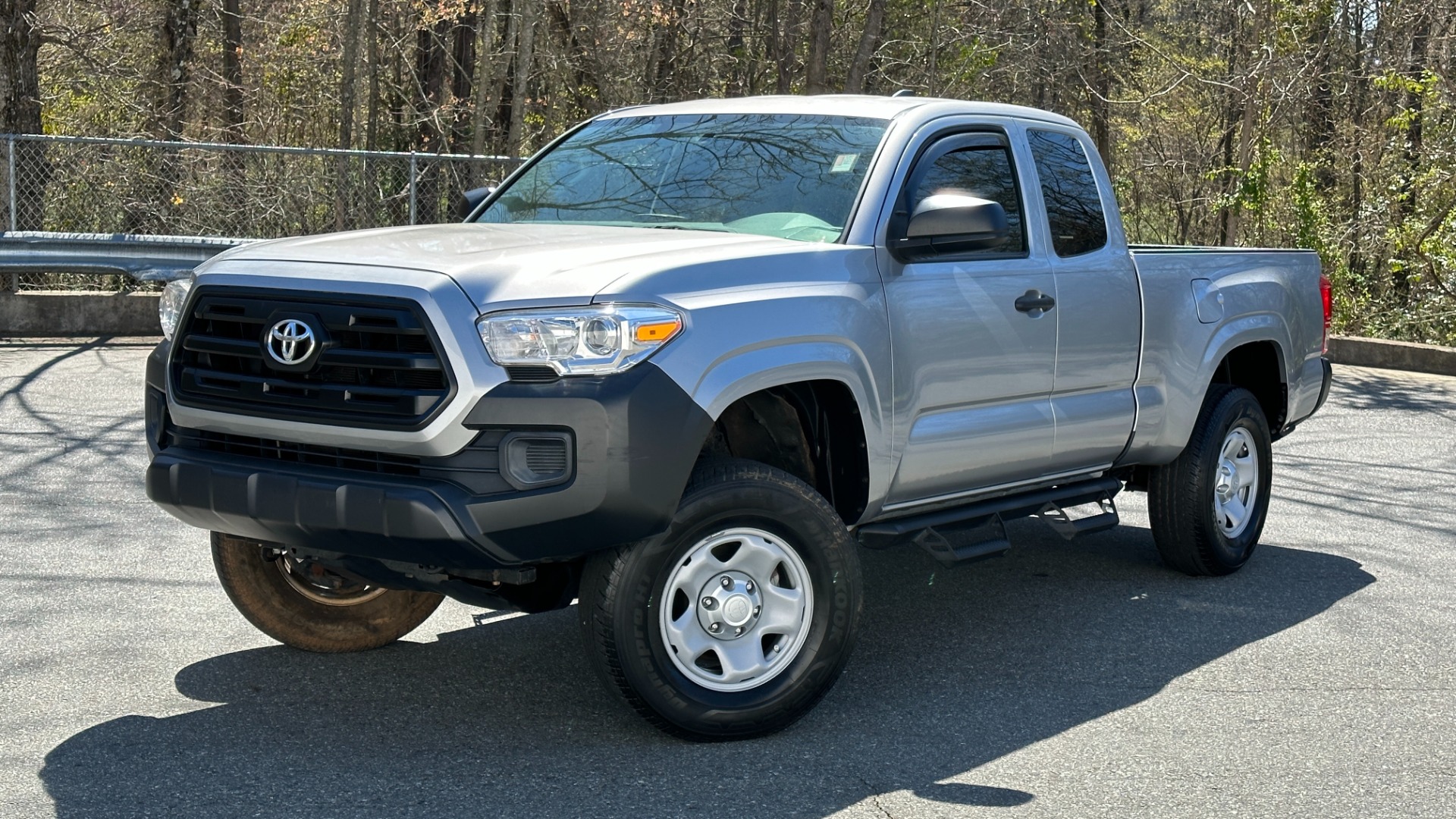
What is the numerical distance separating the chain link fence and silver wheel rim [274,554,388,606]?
917cm

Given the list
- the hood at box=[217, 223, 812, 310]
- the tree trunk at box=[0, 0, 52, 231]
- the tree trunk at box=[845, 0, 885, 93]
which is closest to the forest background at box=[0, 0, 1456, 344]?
the tree trunk at box=[845, 0, 885, 93]

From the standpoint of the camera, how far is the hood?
4324mm

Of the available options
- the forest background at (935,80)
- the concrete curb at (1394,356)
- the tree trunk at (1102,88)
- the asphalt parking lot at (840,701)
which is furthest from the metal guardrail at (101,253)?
the tree trunk at (1102,88)

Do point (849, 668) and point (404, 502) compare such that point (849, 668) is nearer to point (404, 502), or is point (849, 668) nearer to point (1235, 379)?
point (404, 502)

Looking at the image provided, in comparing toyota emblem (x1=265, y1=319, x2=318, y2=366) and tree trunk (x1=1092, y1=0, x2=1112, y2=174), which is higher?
tree trunk (x1=1092, y1=0, x2=1112, y2=174)

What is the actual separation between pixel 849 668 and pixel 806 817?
148 cm

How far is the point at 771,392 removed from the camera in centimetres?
500

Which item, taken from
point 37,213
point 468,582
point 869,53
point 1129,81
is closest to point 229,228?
point 37,213

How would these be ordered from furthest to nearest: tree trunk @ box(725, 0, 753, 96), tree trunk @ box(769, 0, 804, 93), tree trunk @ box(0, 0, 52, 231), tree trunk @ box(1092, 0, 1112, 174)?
tree trunk @ box(1092, 0, 1112, 174) < tree trunk @ box(725, 0, 753, 96) < tree trunk @ box(769, 0, 804, 93) < tree trunk @ box(0, 0, 52, 231)

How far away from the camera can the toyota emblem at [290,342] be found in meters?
4.38

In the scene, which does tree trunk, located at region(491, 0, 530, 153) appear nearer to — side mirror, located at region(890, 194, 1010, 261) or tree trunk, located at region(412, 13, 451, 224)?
tree trunk, located at region(412, 13, 451, 224)

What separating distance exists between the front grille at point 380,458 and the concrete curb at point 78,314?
969 cm

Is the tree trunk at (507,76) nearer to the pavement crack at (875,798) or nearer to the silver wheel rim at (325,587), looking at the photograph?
the silver wheel rim at (325,587)

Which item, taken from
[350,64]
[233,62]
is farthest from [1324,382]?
[233,62]
